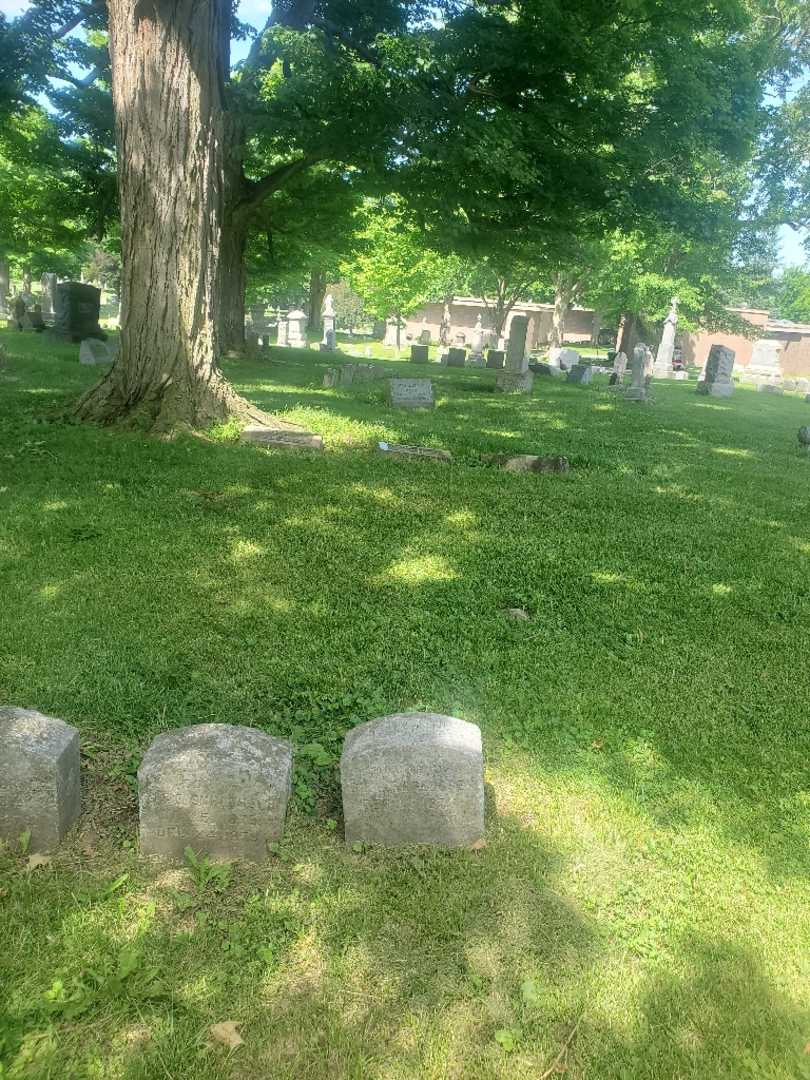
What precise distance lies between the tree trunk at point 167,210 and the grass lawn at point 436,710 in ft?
4.89

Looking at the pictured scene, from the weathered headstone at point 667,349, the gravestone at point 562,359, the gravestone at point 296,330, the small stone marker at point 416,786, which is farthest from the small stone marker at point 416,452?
the gravestone at point 296,330

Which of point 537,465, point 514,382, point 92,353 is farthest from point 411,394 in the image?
point 92,353

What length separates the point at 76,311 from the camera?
19.7 metres

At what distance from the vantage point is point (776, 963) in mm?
2441

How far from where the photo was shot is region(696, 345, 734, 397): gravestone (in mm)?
22609

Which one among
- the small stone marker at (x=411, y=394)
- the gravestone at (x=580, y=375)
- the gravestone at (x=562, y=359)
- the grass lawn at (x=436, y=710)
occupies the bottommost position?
the grass lawn at (x=436, y=710)

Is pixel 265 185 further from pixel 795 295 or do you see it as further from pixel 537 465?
pixel 795 295

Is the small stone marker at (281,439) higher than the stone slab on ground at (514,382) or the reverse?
the reverse

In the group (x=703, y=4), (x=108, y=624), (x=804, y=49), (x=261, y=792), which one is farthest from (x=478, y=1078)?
(x=804, y=49)

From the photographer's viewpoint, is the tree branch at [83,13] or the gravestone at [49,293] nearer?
the tree branch at [83,13]

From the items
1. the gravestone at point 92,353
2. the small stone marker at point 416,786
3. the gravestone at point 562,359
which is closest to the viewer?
the small stone marker at point 416,786

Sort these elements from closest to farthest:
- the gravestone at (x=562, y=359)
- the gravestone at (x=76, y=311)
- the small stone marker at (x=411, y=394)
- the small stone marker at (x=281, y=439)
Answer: the small stone marker at (x=281, y=439)
the small stone marker at (x=411, y=394)
the gravestone at (x=76, y=311)
the gravestone at (x=562, y=359)

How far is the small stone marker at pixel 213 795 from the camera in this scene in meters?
2.71

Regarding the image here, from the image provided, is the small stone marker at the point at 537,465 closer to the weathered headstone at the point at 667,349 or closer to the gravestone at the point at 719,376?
the gravestone at the point at 719,376
